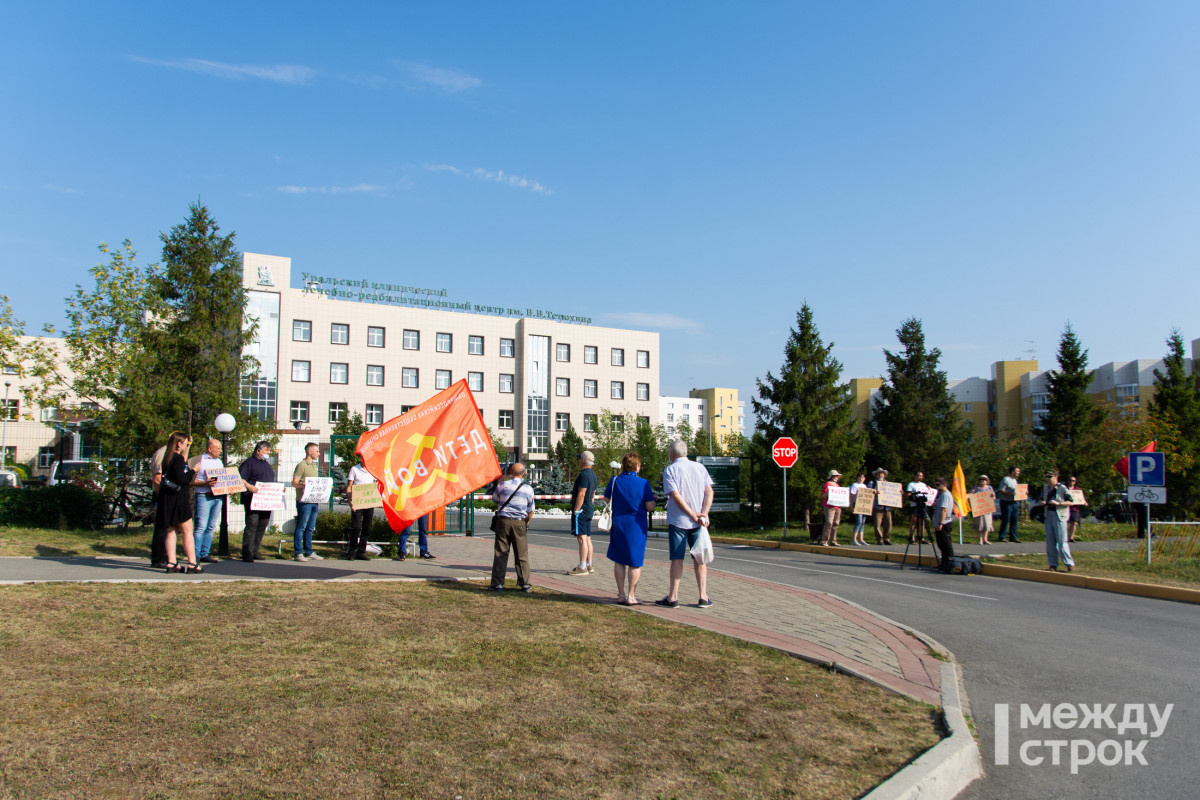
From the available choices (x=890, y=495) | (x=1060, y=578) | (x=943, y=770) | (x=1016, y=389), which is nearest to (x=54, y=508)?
(x=943, y=770)

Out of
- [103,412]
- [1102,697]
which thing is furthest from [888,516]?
[103,412]

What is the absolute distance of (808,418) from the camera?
2644cm

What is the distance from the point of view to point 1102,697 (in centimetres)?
598

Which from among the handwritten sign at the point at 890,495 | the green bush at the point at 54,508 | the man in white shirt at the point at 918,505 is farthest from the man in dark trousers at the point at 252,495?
the handwritten sign at the point at 890,495

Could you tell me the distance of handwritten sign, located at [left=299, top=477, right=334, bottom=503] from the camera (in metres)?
13.0

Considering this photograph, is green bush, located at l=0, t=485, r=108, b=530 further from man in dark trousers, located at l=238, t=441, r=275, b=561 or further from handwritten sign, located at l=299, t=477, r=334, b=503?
handwritten sign, located at l=299, t=477, r=334, b=503

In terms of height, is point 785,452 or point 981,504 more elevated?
point 785,452

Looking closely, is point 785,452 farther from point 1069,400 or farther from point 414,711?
point 1069,400

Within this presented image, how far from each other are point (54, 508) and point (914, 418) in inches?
1203

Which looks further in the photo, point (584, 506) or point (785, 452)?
point (785, 452)

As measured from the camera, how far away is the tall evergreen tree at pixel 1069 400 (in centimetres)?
4575

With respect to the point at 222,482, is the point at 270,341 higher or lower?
higher

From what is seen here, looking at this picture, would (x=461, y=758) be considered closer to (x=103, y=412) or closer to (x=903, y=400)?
(x=103, y=412)

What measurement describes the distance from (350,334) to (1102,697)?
6948 cm
